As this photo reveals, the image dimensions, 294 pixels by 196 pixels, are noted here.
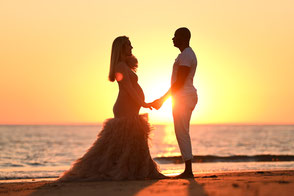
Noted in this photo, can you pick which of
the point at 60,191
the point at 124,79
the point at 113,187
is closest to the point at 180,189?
the point at 113,187

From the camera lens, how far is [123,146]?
8.23 metres

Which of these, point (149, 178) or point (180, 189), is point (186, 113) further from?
point (180, 189)

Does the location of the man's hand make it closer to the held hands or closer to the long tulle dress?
the held hands

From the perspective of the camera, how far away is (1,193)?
668cm

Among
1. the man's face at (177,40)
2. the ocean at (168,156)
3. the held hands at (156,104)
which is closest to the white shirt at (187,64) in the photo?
the man's face at (177,40)

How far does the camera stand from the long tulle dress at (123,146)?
26.0 ft

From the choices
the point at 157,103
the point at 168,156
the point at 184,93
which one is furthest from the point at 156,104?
the point at 168,156

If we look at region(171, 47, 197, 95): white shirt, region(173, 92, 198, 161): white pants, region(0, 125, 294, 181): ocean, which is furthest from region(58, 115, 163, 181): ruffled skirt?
region(171, 47, 197, 95): white shirt

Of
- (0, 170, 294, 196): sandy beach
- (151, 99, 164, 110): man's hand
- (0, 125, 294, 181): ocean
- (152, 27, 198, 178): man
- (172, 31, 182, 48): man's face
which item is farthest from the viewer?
(0, 125, 294, 181): ocean

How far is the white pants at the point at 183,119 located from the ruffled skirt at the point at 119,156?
27.1 inches

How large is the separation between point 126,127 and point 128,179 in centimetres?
96

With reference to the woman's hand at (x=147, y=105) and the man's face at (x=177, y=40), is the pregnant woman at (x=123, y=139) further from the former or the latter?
the man's face at (x=177, y=40)

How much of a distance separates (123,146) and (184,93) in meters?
1.46

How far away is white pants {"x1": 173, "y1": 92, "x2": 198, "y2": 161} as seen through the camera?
26.2 ft
